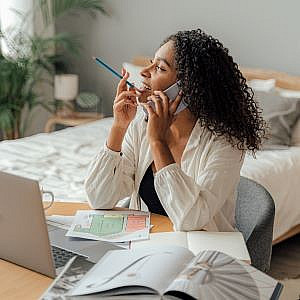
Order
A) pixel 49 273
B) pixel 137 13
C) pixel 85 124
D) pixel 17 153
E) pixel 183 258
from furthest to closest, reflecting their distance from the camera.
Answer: pixel 137 13, pixel 85 124, pixel 17 153, pixel 49 273, pixel 183 258

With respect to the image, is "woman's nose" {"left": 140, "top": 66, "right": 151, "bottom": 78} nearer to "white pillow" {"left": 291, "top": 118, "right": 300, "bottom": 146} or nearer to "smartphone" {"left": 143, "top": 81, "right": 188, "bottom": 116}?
"smartphone" {"left": 143, "top": 81, "right": 188, "bottom": 116}

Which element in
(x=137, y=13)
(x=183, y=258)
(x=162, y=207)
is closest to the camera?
(x=183, y=258)

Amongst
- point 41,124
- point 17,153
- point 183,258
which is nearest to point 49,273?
point 183,258

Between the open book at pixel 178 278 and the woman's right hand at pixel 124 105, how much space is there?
2.23 feet

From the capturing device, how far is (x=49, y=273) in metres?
1.44

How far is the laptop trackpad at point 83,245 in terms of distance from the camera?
158 cm

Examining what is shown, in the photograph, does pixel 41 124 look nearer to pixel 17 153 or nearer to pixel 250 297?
pixel 17 153

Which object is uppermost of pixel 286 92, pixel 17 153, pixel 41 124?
pixel 286 92

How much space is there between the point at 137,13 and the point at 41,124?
107 cm

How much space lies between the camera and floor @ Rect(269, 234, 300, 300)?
2.82 metres

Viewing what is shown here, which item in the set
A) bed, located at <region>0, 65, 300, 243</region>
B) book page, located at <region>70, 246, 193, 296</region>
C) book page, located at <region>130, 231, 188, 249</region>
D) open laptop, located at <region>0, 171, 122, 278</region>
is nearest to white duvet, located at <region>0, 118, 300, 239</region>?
bed, located at <region>0, 65, 300, 243</region>

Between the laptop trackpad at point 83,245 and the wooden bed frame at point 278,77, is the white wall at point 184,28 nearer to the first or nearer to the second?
the wooden bed frame at point 278,77

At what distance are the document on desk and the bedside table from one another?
8.39 feet

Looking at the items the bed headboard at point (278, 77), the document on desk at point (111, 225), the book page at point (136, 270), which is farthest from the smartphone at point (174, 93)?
the bed headboard at point (278, 77)
